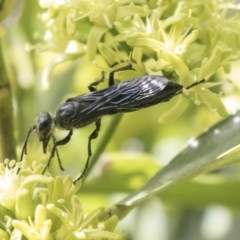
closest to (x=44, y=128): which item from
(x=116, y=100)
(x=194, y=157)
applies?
(x=116, y=100)

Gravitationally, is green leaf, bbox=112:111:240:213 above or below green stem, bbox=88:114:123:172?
below

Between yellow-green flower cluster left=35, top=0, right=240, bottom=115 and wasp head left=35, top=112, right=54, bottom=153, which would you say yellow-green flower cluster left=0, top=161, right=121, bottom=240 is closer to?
wasp head left=35, top=112, right=54, bottom=153

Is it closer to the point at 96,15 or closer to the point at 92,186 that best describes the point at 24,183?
the point at 96,15

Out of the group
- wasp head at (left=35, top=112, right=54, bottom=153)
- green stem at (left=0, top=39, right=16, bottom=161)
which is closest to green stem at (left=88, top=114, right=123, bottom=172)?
A: wasp head at (left=35, top=112, right=54, bottom=153)

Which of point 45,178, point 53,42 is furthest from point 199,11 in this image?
point 45,178

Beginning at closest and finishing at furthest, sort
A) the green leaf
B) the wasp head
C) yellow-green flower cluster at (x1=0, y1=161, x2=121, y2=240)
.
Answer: yellow-green flower cluster at (x1=0, y1=161, x2=121, y2=240) → the green leaf → the wasp head

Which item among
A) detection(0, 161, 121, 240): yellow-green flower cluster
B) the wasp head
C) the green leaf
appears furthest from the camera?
the wasp head

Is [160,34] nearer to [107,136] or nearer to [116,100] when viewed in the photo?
[116,100]
